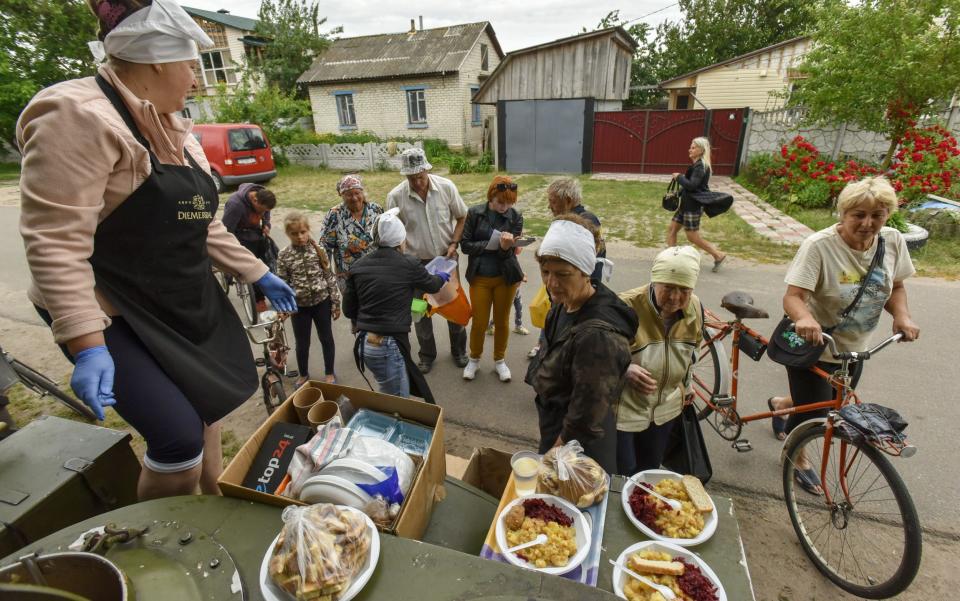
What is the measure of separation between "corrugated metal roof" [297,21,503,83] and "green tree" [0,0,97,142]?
910 cm

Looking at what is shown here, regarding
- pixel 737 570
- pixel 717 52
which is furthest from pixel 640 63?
pixel 737 570

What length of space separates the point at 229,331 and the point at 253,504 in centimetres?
79

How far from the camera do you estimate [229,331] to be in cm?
199

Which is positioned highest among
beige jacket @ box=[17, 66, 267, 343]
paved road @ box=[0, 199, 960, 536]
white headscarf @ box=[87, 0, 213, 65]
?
white headscarf @ box=[87, 0, 213, 65]

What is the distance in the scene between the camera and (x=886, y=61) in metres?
7.98

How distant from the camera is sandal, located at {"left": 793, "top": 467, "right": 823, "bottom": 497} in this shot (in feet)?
9.37

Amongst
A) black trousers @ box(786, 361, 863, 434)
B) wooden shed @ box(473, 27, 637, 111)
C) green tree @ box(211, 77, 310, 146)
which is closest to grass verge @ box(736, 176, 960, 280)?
black trousers @ box(786, 361, 863, 434)

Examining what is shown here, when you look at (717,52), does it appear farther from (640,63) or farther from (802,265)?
(802,265)

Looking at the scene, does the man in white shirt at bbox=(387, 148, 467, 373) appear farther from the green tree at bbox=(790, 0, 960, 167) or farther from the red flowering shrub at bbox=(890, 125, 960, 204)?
the green tree at bbox=(790, 0, 960, 167)

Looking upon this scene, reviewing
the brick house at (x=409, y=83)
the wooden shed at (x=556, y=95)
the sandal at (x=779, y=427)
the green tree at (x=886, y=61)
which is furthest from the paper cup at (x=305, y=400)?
the brick house at (x=409, y=83)

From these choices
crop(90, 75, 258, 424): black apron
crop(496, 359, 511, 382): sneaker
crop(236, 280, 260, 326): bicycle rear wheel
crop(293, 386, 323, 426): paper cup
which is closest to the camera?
crop(90, 75, 258, 424): black apron

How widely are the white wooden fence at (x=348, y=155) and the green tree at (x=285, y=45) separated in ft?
30.7

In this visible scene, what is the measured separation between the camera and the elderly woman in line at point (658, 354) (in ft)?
7.64

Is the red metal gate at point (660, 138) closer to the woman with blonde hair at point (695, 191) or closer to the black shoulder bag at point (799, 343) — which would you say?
the woman with blonde hair at point (695, 191)
